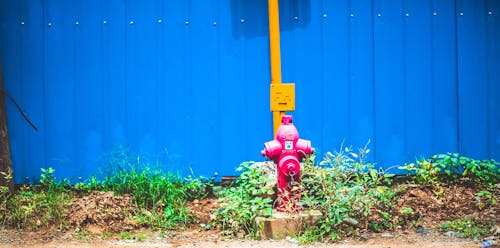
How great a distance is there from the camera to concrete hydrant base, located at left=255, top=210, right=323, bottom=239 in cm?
532

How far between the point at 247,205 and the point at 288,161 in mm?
543

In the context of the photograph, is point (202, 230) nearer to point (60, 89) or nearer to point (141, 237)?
point (141, 237)

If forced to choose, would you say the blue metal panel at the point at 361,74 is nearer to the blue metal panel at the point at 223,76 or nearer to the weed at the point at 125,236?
the blue metal panel at the point at 223,76

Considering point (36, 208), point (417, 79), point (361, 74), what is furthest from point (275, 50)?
point (36, 208)

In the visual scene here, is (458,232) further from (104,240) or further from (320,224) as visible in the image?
(104,240)

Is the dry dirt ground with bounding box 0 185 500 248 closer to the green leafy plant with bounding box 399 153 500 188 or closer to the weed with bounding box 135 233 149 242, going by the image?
the weed with bounding box 135 233 149 242

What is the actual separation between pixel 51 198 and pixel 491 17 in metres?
4.73

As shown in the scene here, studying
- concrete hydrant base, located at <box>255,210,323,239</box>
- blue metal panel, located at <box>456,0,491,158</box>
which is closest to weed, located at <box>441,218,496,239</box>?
concrete hydrant base, located at <box>255,210,323,239</box>

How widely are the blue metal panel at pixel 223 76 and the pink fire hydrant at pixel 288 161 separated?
3.61 ft

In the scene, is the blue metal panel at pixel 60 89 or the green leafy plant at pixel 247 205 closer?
the green leafy plant at pixel 247 205

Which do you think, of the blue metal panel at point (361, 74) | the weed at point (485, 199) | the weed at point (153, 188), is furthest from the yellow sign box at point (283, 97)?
the weed at point (485, 199)

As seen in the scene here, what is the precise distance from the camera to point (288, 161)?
544cm

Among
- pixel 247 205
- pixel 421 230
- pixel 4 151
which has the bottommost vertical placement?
pixel 421 230

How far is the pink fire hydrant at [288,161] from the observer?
545cm
